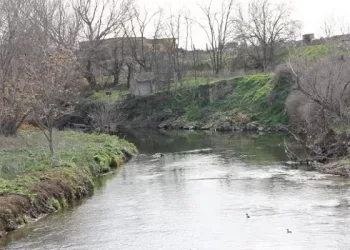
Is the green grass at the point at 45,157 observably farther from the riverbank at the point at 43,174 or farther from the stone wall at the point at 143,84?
the stone wall at the point at 143,84

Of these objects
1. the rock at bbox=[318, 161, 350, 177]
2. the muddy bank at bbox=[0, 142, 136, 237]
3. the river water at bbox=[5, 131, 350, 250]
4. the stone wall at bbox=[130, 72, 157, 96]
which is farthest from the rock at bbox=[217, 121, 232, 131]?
the muddy bank at bbox=[0, 142, 136, 237]

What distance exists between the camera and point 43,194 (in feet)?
72.1

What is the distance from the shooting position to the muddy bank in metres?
19.5

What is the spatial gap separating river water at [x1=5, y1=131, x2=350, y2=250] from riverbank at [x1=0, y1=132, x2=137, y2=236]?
68 cm

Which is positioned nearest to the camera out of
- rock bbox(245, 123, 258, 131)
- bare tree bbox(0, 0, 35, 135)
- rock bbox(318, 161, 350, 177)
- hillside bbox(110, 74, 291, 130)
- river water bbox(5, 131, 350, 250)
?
river water bbox(5, 131, 350, 250)

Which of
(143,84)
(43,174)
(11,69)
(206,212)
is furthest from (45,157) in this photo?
(143,84)

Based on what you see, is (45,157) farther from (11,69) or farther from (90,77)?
(90,77)

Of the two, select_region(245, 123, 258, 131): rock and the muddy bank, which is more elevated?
select_region(245, 123, 258, 131): rock

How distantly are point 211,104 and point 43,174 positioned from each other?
47.4 metres

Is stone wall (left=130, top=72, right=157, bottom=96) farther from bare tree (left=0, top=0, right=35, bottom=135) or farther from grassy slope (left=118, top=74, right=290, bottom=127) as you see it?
bare tree (left=0, top=0, right=35, bottom=135)

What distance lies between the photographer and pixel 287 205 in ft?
69.4

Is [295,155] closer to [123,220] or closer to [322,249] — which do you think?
[123,220]

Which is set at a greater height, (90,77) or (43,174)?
(90,77)

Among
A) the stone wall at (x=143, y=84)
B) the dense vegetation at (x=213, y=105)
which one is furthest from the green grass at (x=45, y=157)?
the stone wall at (x=143, y=84)
